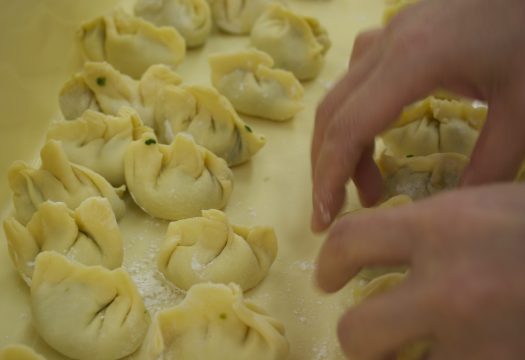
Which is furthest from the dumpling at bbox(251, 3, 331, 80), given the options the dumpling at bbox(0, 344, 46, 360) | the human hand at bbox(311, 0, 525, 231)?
the dumpling at bbox(0, 344, 46, 360)

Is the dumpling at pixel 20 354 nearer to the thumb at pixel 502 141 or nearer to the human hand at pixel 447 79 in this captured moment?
the human hand at pixel 447 79

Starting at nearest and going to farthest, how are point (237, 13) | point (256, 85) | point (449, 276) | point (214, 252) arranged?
point (449, 276) < point (214, 252) < point (256, 85) < point (237, 13)

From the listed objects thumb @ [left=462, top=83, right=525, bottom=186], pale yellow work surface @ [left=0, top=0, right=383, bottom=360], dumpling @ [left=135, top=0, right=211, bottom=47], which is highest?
thumb @ [left=462, top=83, right=525, bottom=186]

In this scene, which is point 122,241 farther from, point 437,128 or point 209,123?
point 437,128

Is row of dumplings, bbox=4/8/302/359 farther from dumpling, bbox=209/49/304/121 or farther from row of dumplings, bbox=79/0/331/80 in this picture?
row of dumplings, bbox=79/0/331/80

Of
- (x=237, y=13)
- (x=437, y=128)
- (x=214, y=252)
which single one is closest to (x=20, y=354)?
(x=214, y=252)

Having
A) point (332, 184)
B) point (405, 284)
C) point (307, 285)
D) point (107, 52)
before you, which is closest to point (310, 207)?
point (307, 285)
